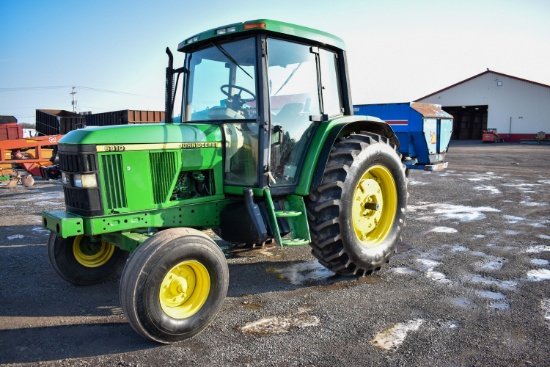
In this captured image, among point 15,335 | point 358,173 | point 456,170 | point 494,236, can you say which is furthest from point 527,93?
point 15,335

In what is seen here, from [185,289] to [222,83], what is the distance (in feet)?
6.65

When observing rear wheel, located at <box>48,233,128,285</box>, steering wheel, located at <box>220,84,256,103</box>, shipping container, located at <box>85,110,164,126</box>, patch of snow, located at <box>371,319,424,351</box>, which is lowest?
patch of snow, located at <box>371,319,424,351</box>

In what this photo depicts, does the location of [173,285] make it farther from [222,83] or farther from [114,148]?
[222,83]

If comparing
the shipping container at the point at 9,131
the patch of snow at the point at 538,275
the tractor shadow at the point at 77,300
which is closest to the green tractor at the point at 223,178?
the tractor shadow at the point at 77,300

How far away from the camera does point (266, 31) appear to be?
4074 millimetres

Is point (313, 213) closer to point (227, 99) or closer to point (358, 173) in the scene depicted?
point (358, 173)

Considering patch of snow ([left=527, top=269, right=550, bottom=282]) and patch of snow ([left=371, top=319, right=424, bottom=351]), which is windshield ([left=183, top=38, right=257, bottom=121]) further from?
patch of snow ([left=527, top=269, right=550, bottom=282])

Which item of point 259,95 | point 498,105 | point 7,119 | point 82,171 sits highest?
point 498,105

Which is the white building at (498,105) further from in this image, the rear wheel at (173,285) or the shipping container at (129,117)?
the rear wheel at (173,285)

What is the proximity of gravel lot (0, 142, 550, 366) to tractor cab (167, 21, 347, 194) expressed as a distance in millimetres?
1155

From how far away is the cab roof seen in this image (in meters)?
4.00

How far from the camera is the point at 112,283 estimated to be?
4715 mm

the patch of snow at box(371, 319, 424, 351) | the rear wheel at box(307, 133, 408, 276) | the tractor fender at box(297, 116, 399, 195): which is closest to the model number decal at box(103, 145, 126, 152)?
the tractor fender at box(297, 116, 399, 195)

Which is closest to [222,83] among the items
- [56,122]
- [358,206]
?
[358,206]
